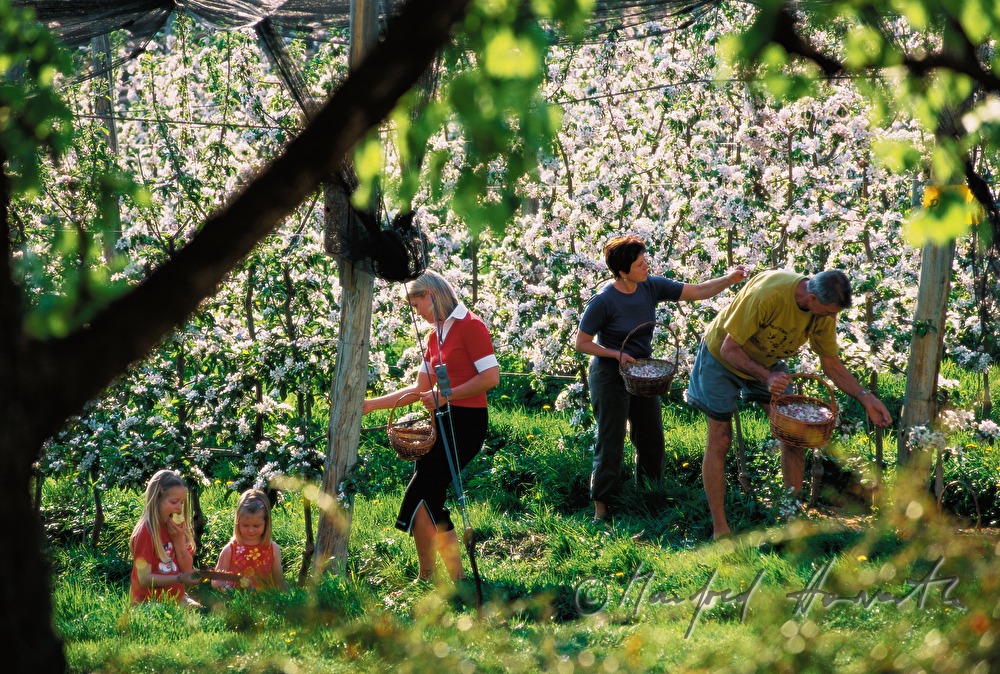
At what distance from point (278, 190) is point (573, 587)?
348 cm

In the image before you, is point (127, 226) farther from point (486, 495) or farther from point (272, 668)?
point (272, 668)

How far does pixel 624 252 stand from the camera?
6105 mm

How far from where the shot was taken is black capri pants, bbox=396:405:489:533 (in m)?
5.39

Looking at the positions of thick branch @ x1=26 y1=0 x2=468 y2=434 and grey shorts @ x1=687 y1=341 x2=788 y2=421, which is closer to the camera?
thick branch @ x1=26 y1=0 x2=468 y2=434

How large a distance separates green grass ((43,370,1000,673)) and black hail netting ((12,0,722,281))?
1.33m

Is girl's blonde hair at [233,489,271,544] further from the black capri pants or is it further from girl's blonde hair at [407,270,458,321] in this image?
girl's blonde hair at [407,270,458,321]

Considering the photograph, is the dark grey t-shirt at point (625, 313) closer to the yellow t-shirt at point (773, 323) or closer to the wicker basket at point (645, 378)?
the wicker basket at point (645, 378)

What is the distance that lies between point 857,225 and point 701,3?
1979 millimetres

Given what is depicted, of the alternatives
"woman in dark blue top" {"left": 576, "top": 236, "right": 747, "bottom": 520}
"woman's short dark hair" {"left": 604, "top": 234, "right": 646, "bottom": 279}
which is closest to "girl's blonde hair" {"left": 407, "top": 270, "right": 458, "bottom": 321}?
"woman in dark blue top" {"left": 576, "top": 236, "right": 747, "bottom": 520}

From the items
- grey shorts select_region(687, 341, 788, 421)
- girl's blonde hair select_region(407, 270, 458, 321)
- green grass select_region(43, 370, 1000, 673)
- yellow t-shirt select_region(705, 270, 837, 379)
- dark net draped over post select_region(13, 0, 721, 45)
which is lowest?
green grass select_region(43, 370, 1000, 673)

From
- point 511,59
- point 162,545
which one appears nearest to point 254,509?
point 162,545

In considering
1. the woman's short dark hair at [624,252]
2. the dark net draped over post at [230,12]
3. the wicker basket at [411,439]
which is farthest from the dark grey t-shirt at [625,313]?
the dark net draped over post at [230,12]

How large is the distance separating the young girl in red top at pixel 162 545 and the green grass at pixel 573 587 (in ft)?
0.53

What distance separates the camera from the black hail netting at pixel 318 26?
520cm
